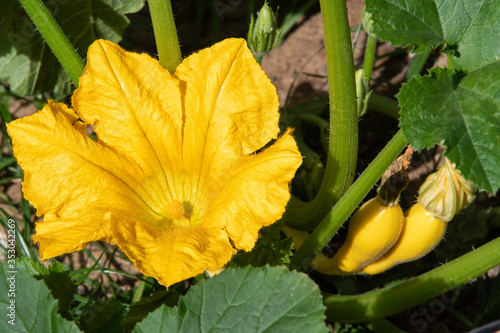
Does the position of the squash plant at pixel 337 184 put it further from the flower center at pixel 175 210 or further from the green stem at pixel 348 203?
the flower center at pixel 175 210

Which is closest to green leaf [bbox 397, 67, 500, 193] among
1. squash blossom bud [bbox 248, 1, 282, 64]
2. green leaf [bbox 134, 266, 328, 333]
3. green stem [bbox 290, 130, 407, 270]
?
green stem [bbox 290, 130, 407, 270]

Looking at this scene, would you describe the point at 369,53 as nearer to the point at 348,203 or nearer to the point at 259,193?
the point at 348,203

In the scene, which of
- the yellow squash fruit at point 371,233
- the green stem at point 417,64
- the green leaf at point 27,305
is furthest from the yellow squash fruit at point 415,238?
the green leaf at point 27,305

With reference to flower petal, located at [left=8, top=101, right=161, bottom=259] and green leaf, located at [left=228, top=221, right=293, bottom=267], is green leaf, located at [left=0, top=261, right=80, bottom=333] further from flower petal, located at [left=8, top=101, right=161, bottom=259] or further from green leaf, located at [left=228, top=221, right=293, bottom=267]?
green leaf, located at [left=228, top=221, right=293, bottom=267]

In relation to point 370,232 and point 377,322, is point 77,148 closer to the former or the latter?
point 370,232

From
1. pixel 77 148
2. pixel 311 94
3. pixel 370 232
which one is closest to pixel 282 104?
pixel 311 94
